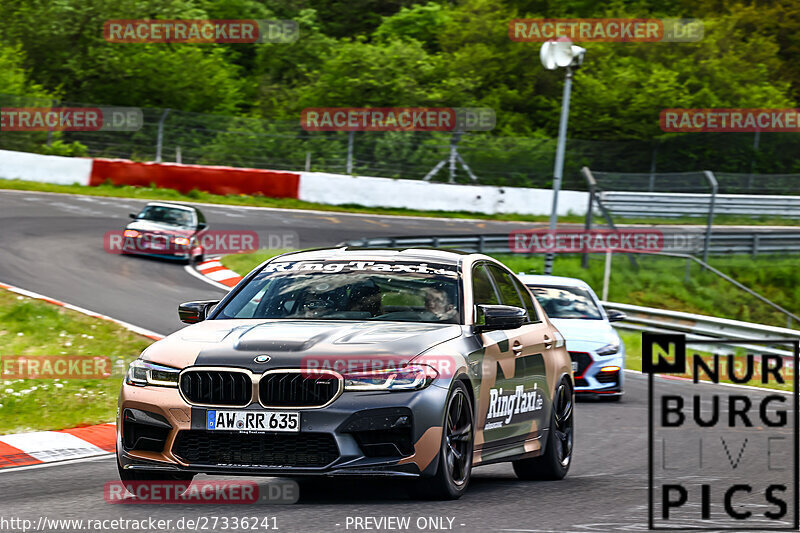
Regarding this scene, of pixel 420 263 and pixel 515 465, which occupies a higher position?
pixel 420 263

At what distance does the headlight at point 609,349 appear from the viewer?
15091 millimetres

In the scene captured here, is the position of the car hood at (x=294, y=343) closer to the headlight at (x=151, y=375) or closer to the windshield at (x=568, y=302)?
the headlight at (x=151, y=375)

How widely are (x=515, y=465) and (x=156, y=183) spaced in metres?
28.4

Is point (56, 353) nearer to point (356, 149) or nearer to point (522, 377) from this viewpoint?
point (522, 377)

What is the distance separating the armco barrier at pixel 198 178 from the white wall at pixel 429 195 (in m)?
0.70

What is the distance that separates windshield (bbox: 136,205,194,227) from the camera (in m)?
25.3

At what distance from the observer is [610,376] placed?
49.5ft

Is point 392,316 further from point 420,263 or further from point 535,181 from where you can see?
point 535,181

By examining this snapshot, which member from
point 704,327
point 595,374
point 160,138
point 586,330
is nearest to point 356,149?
point 160,138

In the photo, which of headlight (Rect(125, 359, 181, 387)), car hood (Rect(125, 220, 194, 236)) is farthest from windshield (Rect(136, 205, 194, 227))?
headlight (Rect(125, 359, 181, 387))

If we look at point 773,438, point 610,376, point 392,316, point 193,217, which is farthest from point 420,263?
point 193,217

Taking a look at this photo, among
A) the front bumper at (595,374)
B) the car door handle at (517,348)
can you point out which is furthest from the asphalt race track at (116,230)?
the car door handle at (517,348)

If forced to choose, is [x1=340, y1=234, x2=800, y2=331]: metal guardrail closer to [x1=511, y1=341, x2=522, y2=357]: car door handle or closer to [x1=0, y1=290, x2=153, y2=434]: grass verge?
[x1=0, y1=290, x2=153, y2=434]: grass verge

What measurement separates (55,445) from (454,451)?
4.07 meters
